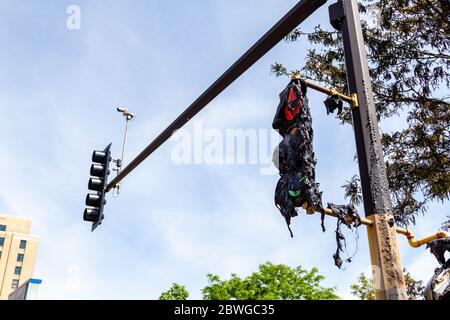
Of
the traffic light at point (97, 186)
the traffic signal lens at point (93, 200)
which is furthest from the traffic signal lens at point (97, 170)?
the traffic signal lens at point (93, 200)

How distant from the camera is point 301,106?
14.9 ft

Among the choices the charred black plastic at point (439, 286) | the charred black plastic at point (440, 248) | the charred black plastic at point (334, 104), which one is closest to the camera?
the charred black plastic at point (439, 286)

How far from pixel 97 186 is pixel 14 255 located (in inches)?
3400

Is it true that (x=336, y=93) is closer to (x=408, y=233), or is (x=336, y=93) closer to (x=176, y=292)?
(x=408, y=233)

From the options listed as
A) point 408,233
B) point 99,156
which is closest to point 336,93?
point 408,233

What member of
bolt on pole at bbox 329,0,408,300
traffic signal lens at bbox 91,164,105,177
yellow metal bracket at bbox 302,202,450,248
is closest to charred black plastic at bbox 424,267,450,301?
yellow metal bracket at bbox 302,202,450,248

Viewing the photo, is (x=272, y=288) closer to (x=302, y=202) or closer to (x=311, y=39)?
(x=311, y=39)

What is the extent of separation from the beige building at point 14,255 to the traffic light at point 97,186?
82870 millimetres

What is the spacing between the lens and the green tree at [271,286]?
29.7 meters

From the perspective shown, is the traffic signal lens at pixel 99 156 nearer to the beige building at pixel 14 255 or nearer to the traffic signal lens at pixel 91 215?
the traffic signal lens at pixel 91 215

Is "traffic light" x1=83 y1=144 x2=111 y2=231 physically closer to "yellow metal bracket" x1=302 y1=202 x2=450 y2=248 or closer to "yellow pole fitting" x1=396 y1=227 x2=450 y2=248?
"yellow metal bracket" x1=302 y1=202 x2=450 y2=248

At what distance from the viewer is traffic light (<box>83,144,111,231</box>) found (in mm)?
7871

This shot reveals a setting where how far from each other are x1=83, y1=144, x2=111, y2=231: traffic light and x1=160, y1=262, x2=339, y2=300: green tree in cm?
2294
